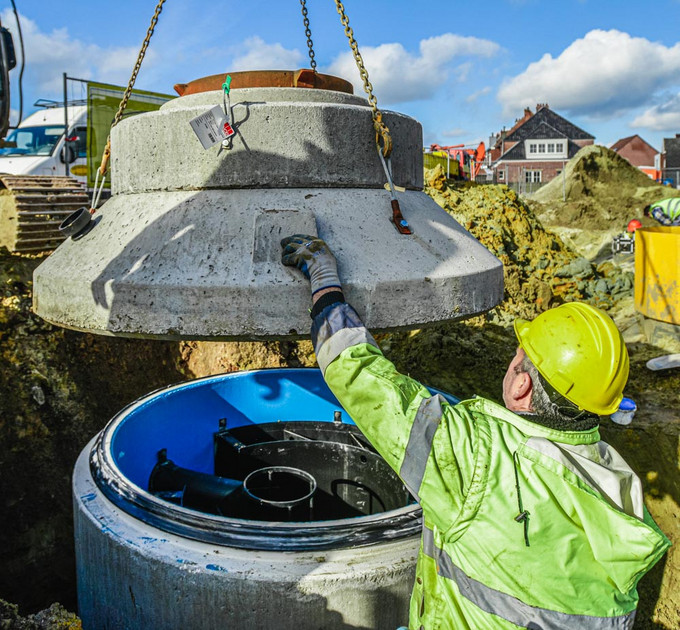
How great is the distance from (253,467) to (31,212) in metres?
5.31

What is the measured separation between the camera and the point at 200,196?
240 centimetres

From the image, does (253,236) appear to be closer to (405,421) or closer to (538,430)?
(405,421)

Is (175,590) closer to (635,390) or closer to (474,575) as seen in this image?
(474,575)

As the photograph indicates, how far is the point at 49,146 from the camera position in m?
11.0

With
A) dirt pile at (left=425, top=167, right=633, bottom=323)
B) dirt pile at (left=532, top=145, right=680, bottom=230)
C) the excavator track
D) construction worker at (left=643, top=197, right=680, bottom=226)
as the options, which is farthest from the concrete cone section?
dirt pile at (left=532, top=145, right=680, bottom=230)

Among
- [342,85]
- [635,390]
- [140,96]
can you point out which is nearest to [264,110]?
[342,85]

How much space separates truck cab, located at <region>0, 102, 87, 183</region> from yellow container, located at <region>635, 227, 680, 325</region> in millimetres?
9522

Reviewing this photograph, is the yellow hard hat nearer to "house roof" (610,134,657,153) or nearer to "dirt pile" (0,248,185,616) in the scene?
"dirt pile" (0,248,185,616)


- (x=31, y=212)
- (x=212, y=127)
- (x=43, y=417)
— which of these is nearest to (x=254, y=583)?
(x=212, y=127)

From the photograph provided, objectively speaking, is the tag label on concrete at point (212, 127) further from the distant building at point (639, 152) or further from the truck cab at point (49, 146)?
the distant building at point (639, 152)

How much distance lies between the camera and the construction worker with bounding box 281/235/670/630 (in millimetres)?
1591

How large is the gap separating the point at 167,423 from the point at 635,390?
5.06m

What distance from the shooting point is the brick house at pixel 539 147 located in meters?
40.0

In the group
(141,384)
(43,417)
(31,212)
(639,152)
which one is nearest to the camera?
(43,417)
